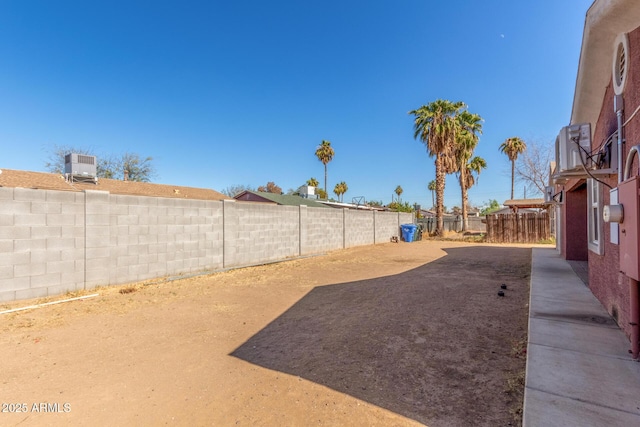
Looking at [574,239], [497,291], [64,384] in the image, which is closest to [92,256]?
[64,384]

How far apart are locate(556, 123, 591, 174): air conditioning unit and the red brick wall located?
0.29 metres

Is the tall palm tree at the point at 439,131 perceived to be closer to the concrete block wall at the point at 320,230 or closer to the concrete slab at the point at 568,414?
the concrete block wall at the point at 320,230

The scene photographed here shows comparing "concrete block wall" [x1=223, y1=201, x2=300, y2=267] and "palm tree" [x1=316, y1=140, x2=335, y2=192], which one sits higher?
"palm tree" [x1=316, y1=140, x2=335, y2=192]

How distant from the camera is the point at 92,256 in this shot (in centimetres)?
695

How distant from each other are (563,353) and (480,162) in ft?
117

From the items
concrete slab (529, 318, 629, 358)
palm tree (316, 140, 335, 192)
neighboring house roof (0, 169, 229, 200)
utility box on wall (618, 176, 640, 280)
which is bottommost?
concrete slab (529, 318, 629, 358)

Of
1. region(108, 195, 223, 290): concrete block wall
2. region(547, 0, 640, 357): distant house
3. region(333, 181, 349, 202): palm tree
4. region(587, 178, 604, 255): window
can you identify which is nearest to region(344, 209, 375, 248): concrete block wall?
region(108, 195, 223, 290): concrete block wall

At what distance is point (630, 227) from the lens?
245cm

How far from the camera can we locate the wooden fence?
61.3ft

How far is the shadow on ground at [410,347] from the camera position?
254 cm

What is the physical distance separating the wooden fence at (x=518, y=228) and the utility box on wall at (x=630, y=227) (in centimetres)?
1873

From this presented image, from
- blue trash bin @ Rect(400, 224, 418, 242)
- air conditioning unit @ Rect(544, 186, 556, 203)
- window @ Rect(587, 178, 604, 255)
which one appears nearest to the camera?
window @ Rect(587, 178, 604, 255)

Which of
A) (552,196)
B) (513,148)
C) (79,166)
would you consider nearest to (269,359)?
(552,196)

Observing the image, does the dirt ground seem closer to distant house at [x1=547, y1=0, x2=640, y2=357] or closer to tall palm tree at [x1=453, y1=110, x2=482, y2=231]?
distant house at [x1=547, y1=0, x2=640, y2=357]
